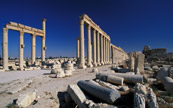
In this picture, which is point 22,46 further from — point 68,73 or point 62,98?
point 62,98

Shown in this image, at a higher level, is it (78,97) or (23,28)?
(23,28)

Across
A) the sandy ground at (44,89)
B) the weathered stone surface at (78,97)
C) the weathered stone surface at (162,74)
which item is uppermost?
the weathered stone surface at (162,74)

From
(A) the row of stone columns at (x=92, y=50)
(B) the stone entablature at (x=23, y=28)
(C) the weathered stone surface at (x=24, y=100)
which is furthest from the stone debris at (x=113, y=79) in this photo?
(B) the stone entablature at (x=23, y=28)

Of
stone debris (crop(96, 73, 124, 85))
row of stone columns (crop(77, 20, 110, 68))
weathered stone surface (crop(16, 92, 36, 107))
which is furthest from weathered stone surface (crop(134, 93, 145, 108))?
row of stone columns (crop(77, 20, 110, 68))

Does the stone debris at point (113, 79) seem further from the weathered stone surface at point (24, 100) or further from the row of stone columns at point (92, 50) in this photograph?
the row of stone columns at point (92, 50)

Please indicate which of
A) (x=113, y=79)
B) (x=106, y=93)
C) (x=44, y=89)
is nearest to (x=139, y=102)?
(x=106, y=93)

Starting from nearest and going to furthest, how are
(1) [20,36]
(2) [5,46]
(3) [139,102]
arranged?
(3) [139,102] → (2) [5,46] → (1) [20,36]

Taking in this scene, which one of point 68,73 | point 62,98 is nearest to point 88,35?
point 68,73

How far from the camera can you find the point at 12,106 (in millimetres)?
3057

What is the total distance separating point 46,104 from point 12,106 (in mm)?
1098

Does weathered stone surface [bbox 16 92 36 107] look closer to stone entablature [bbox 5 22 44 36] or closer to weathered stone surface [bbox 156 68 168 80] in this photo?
weathered stone surface [bbox 156 68 168 80]

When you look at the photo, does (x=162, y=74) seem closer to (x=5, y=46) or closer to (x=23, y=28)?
(x=5, y=46)

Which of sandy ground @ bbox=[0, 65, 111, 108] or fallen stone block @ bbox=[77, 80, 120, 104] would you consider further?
sandy ground @ bbox=[0, 65, 111, 108]

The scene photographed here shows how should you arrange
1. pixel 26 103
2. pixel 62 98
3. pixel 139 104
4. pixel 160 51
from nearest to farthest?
pixel 139 104
pixel 26 103
pixel 62 98
pixel 160 51
